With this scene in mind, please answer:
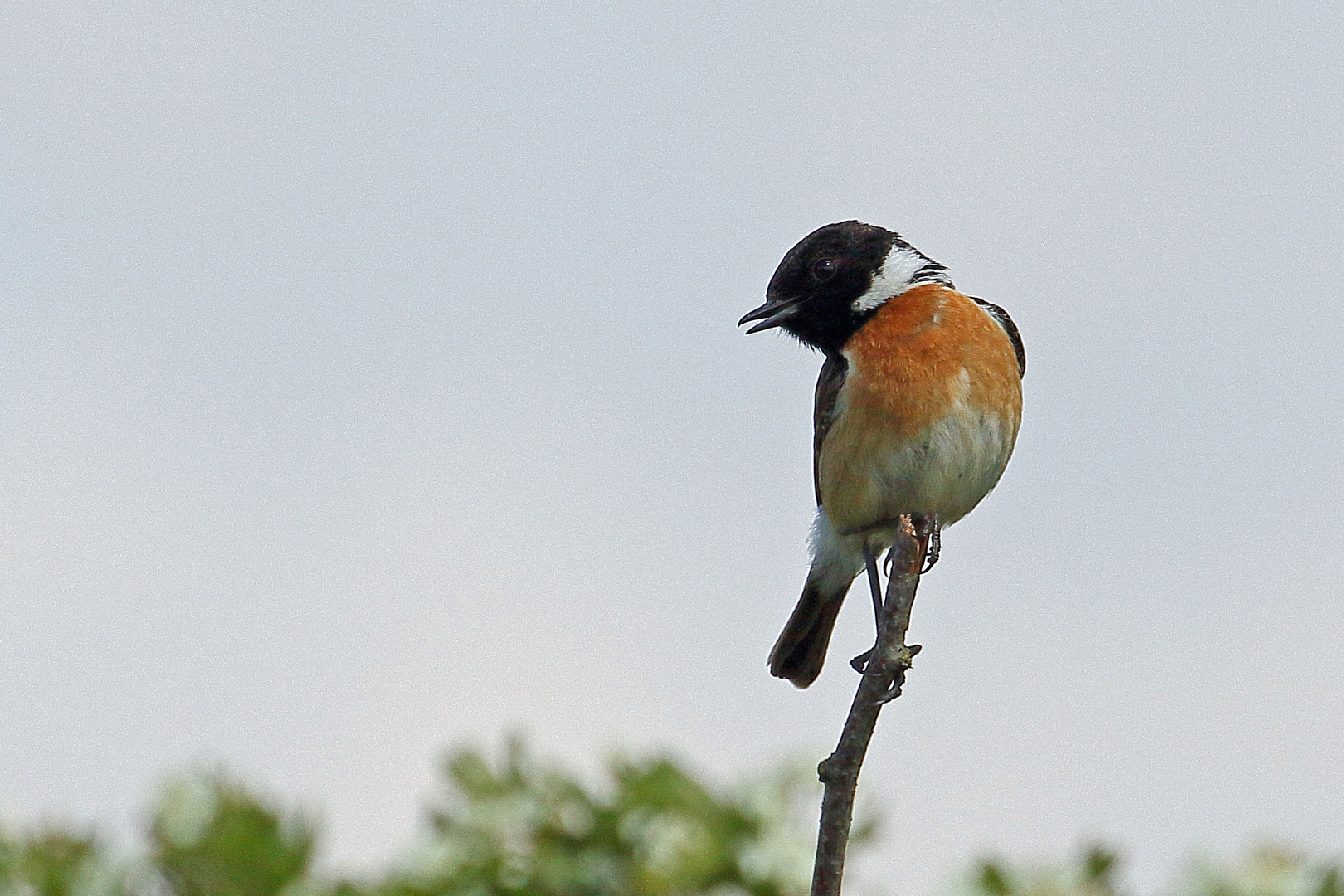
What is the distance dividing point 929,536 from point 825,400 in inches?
66.1

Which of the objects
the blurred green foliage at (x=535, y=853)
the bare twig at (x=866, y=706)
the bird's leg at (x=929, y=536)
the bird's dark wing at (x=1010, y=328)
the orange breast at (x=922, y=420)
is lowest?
the blurred green foliage at (x=535, y=853)

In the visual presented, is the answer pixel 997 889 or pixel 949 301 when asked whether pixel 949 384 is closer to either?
pixel 949 301

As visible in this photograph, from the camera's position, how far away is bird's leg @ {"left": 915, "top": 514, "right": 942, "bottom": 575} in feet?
17.3

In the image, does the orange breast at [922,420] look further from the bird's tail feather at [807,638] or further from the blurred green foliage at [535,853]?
the blurred green foliage at [535,853]

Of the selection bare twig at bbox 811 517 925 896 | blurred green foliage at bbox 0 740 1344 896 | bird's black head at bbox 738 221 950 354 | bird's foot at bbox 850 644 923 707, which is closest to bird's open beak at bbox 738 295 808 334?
bird's black head at bbox 738 221 950 354

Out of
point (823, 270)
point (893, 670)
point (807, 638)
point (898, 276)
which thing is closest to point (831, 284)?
point (823, 270)

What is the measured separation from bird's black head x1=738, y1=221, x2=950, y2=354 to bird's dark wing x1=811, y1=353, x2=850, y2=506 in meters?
0.17

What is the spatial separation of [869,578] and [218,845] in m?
4.68

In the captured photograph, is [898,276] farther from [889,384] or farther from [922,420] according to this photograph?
[922,420]

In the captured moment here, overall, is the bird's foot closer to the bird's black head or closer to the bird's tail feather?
the bird's black head

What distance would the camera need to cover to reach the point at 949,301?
707 centimetres

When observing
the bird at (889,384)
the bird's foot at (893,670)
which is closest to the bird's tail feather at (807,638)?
the bird at (889,384)

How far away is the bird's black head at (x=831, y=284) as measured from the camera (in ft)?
24.2

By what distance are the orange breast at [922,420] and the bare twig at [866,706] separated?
132 centimetres
